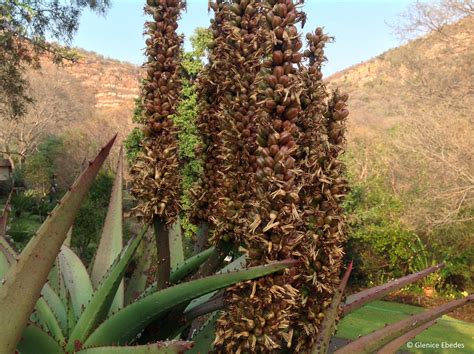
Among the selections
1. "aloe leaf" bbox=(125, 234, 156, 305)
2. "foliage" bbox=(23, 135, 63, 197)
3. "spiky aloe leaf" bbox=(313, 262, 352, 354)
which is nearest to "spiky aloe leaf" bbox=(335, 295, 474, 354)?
"spiky aloe leaf" bbox=(313, 262, 352, 354)

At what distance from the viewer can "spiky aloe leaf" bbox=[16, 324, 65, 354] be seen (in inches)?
60.1

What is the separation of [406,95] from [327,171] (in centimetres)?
2712

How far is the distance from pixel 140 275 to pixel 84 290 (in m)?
0.28

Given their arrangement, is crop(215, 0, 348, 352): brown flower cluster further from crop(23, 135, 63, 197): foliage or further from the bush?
crop(23, 135, 63, 197): foliage

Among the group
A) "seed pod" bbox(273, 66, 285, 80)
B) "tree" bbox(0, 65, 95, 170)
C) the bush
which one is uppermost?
"tree" bbox(0, 65, 95, 170)

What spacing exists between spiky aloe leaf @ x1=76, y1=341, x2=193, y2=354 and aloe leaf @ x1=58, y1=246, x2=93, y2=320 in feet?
2.30

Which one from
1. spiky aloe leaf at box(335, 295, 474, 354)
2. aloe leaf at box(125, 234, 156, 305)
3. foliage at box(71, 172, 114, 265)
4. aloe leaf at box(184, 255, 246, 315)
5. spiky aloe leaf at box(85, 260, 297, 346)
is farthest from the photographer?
foliage at box(71, 172, 114, 265)

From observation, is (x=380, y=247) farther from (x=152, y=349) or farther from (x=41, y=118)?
(x=41, y=118)

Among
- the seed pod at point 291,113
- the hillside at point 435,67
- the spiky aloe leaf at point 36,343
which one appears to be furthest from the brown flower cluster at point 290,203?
the hillside at point 435,67

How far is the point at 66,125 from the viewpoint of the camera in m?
63.6

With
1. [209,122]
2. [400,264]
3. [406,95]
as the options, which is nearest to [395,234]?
[400,264]

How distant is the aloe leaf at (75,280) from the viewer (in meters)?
2.18

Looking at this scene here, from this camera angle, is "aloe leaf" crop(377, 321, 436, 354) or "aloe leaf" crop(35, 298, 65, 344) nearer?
"aloe leaf" crop(377, 321, 436, 354)

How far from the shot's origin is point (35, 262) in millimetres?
1247
